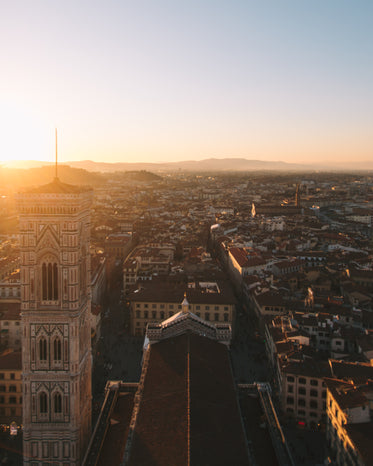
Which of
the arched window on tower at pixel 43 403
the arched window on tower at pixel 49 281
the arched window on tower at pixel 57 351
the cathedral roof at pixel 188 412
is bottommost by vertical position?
the arched window on tower at pixel 43 403

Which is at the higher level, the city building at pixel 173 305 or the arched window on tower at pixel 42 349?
the arched window on tower at pixel 42 349

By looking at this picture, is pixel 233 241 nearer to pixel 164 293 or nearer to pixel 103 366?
pixel 164 293

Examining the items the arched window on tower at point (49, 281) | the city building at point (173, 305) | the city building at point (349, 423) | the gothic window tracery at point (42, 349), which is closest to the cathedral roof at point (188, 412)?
the gothic window tracery at point (42, 349)

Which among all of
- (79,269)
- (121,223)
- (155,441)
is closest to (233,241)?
(121,223)

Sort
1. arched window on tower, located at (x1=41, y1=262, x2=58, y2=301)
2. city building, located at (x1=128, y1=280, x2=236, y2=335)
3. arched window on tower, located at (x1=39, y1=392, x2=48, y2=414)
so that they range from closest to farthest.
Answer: arched window on tower, located at (x1=41, y1=262, x2=58, y2=301) < arched window on tower, located at (x1=39, y1=392, x2=48, y2=414) < city building, located at (x1=128, y1=280, x2=236, y2=335)

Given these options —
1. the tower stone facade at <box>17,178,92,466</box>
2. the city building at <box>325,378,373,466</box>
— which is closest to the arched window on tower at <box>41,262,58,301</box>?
the tower stone facade at <box>17,178,92,466</box>

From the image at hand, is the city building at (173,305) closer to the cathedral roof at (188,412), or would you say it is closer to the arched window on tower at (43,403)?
the cathedral roof at (188,412)

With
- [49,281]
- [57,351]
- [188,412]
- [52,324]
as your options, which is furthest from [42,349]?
[188,412]

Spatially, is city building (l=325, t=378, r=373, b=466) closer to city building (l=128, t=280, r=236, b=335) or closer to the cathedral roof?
the cathedral roof
